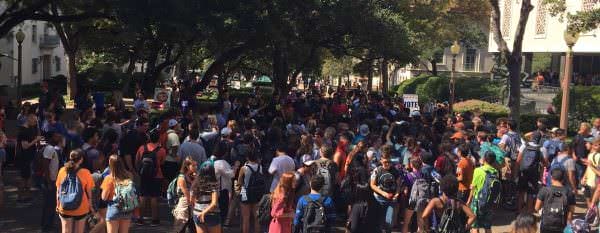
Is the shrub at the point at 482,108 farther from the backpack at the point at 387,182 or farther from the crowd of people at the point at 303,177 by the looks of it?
the backpack at the point at 387,182

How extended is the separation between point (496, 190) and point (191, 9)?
9.91 metres

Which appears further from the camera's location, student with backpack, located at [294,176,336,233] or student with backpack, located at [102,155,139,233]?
student with backpack, located at [102,155,139,233]

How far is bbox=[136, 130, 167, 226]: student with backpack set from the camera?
9.29 m

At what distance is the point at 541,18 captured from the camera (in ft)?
131

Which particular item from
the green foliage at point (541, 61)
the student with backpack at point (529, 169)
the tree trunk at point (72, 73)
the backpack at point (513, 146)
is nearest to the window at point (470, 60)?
the green foliage at point (541, 61)

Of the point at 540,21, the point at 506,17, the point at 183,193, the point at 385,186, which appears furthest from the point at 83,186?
the point at 506,17

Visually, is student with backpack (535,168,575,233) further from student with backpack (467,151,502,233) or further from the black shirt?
the black shirt

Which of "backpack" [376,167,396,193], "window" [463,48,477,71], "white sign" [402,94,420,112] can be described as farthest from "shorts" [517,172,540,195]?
"window" [463,48,477,71]

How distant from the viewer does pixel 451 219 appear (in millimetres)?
6957

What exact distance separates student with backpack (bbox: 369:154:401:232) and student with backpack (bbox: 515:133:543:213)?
10.5ft

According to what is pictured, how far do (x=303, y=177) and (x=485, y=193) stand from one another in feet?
8.16

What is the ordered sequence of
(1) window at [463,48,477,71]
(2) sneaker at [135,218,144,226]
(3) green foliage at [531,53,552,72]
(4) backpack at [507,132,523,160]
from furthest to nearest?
(1) window at [463,48,477,71] < (3) green foliage at [531,53,552,72] < (4) backpack at [507,132,523,160] < (2) sneaker at [135,218,144,226]

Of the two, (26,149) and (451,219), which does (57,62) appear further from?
(451,219)

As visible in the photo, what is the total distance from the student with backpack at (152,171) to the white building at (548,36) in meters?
28.9
